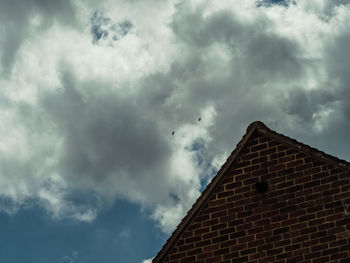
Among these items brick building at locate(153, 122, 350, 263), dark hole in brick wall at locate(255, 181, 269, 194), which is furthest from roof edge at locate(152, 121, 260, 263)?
dark hole in brick wall at locate(255, 181, 269, 194)

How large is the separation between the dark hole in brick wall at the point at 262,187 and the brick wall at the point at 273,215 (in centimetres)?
7

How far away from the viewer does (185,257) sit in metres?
13.6

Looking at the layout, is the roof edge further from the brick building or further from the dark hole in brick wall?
the dark hole in brick wall

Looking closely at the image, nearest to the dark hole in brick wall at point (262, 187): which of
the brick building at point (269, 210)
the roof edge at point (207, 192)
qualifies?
the brick building at point (269, 210)

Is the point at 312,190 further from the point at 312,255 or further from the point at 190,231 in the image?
the point at 190,231

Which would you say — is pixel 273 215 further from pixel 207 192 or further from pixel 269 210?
pixel 207 192

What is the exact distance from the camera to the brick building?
1277 centimetres

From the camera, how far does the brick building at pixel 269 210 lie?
41.9 ft

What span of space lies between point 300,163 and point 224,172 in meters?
1.62

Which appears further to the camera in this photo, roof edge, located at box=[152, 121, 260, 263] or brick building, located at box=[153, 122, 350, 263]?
roof edge, located at box=[152, 121, 260, 263]

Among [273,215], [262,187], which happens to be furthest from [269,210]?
[262,187]

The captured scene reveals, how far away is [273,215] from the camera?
1328 cm

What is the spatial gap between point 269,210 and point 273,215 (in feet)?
0.47

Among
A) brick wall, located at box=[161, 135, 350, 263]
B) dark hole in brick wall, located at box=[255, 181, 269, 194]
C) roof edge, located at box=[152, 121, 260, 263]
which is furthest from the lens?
roof edge, located at box=[152, 121, 260, 263]
